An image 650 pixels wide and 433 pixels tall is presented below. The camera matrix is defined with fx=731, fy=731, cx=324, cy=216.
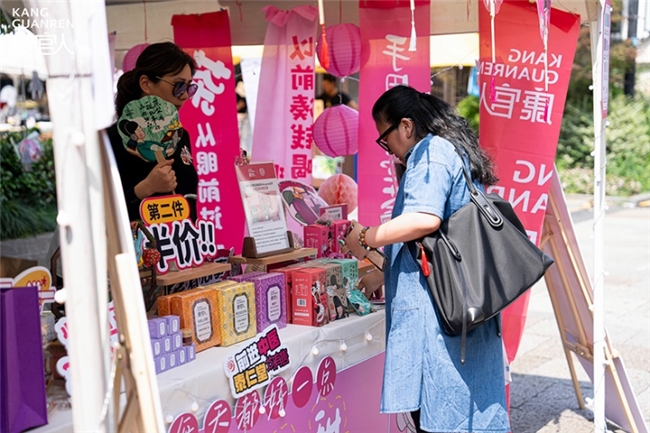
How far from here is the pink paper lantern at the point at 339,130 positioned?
482 centimetres

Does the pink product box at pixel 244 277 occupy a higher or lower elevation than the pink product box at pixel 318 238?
lower

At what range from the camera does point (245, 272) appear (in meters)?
2.95

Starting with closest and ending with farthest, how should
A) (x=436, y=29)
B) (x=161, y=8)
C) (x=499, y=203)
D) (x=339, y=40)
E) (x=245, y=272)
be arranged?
(x=499, y=203) < (x=245, y=272) < (x=339, y=40) < (x=436, y=29) < (x=161, y=8)

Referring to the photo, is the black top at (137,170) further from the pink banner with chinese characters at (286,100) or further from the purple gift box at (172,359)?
the pink banner with chinese characters at (286,100)

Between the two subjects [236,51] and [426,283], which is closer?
[426,283]

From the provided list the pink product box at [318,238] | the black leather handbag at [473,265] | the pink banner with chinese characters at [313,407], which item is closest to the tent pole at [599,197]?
the pink banner with chinese characters at [313,407]

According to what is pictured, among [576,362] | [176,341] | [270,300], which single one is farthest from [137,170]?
[576,362]

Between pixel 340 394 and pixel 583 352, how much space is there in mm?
1834

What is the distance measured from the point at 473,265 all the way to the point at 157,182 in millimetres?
1221

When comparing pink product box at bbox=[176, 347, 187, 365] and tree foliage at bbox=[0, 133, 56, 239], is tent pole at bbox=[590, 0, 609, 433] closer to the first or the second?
pink product box at bbox=[176, 347, 187, 365]

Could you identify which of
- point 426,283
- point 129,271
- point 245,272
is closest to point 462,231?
point 426,283

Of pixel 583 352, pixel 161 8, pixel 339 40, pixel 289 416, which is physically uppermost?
pixel 161 8

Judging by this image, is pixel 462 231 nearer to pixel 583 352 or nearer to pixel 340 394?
pixel 340 394

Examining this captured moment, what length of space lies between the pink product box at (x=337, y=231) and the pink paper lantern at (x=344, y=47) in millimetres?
1422
